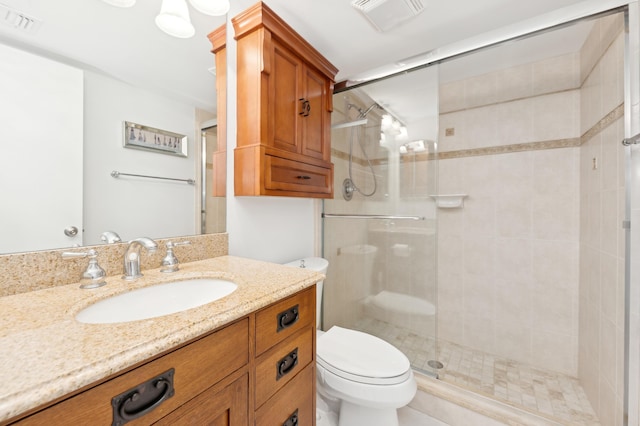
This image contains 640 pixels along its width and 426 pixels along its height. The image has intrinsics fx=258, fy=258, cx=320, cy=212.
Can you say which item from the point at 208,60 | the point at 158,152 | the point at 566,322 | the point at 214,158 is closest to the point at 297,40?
the point at 208,60

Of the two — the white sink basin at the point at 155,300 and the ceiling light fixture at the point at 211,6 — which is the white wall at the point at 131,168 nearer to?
the white sink basin at the point at 155,300

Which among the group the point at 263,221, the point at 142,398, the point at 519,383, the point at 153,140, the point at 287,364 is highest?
the point at 153,140

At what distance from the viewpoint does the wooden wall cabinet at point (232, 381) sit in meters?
0.44

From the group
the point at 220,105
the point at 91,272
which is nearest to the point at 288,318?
the point at 91,272

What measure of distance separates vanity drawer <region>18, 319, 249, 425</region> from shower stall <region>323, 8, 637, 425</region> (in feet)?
4.57

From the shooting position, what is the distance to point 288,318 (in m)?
0.82

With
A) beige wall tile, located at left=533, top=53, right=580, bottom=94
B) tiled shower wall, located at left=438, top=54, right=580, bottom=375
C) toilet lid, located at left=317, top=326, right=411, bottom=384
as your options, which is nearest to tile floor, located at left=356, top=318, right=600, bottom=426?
tiled shower wall, located at left=438, top=54, right=580, bottom=375

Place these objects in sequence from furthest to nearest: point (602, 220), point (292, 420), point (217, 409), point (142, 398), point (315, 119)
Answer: point (315, 119)
point (602, 220)
point (292, 420)
point (217, 409)
point (142, 398)

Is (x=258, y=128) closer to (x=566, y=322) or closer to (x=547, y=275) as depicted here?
(x=547, y=275)

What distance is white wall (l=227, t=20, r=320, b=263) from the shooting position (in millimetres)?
1313

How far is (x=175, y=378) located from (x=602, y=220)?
2.10 meters

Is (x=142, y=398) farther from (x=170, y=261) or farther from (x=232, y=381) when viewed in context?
(x=170, y=261)

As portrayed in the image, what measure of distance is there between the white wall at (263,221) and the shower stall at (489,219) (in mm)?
251

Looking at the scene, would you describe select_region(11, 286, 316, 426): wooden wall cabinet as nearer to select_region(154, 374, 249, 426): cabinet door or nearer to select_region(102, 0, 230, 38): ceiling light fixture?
select_region(154, 374, 249, 426): cabinet door
